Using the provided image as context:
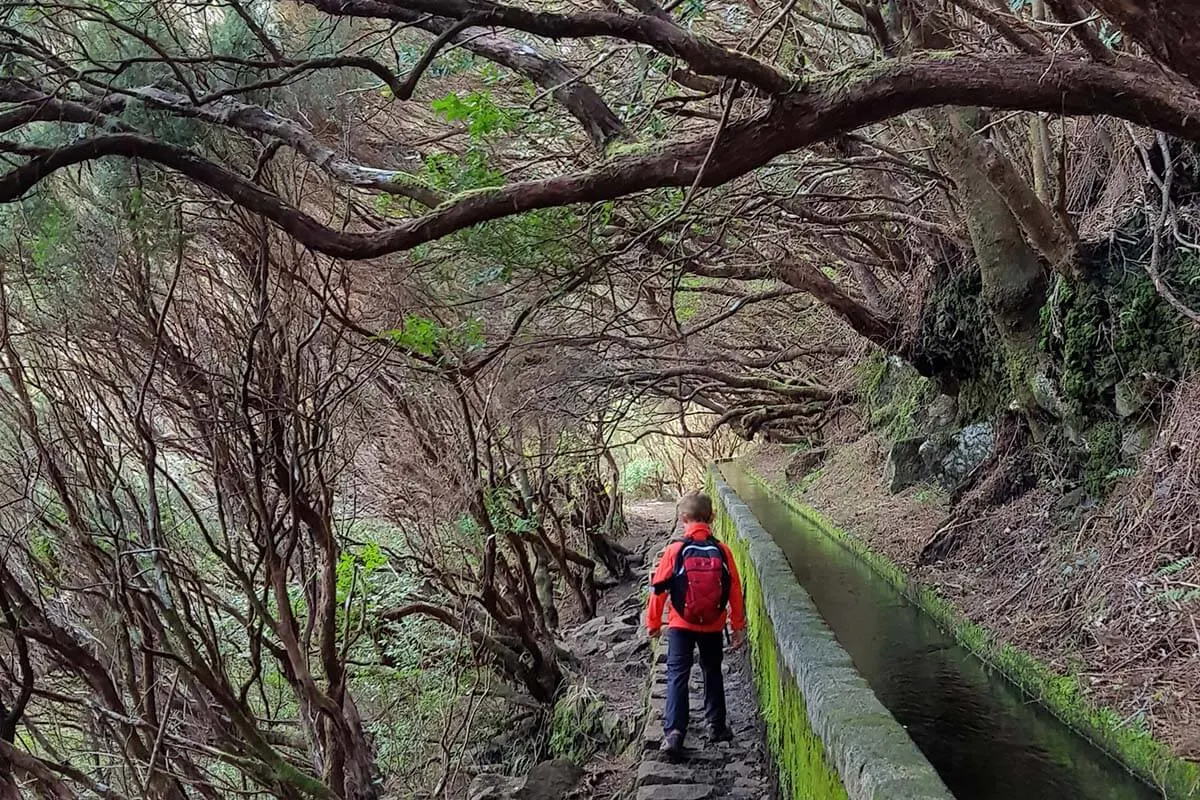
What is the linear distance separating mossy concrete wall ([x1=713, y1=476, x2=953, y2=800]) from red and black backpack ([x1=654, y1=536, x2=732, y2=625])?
372 millimetres

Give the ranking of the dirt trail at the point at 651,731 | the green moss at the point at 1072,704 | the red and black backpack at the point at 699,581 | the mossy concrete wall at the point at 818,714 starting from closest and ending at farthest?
the mossy concrete wall at the point at 818,714 → the green moss at the point at 1072,704 → the dirt trail at the point at 651,731 → the red and black backpack at the point at 699,581

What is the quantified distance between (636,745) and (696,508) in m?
2.97

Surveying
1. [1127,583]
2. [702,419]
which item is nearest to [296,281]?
[1127,583]

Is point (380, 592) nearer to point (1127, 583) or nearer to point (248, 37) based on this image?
point (248, 37)

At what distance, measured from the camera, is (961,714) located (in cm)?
718

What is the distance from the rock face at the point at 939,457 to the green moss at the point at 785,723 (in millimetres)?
4987

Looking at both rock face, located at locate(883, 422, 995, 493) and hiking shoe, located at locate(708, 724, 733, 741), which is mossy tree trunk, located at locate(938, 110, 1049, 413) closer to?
rock face, located at locate(883, 422, 995, 493)

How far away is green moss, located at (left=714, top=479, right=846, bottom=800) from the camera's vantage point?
13.4 ft

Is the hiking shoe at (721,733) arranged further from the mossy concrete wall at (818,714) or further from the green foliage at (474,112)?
the green foliage at (474,112)

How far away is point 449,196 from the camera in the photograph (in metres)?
5.82

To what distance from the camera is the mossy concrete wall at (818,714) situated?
320 centimetres

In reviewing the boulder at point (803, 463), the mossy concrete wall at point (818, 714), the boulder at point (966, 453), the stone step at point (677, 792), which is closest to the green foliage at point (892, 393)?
the boulder at point (966, 453)

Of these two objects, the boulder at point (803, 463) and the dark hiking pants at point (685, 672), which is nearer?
the dark hiking pants at point (685, 672)

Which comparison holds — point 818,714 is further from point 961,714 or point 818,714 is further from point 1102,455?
point 1102,455
